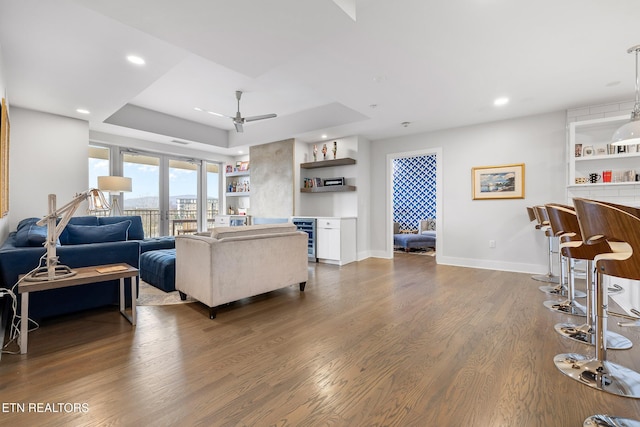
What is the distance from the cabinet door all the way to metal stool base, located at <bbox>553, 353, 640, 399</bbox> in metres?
3.70

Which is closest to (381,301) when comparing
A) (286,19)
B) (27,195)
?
(286,19)

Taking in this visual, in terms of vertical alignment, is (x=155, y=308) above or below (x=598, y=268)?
below

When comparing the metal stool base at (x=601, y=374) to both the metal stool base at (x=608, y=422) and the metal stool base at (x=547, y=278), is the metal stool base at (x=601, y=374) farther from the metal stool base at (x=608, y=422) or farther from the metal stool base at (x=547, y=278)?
the metal stool base at (x=547, y=278)

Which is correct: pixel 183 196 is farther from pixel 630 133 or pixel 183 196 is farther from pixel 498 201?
pixel 630 133

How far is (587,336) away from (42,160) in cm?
678

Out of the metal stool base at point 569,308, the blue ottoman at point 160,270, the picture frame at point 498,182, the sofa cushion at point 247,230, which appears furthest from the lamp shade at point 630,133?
the blue ottoman at point 160,270

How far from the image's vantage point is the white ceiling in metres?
2.15

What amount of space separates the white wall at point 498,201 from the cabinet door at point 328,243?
1.96 metres

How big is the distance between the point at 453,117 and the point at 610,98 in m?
1.96

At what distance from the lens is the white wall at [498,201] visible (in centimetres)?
456

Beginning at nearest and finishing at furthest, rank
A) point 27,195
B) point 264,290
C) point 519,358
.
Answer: point 519,358
point 264,290
point 27,195

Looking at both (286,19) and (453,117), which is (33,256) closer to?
(286,19)

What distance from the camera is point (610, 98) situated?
4008mm

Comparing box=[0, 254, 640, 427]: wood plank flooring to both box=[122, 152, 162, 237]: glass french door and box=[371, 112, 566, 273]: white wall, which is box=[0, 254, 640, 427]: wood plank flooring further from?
box=[122, 152, 162, 237]: glass french door
